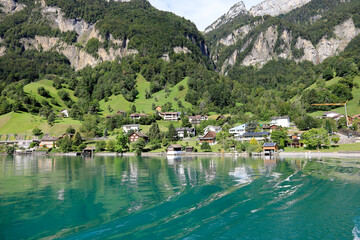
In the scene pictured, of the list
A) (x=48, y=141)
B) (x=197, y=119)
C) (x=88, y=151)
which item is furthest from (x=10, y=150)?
(x=197, y=119)

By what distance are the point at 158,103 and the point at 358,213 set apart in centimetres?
15955

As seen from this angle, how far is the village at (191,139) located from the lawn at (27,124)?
17.2 feet

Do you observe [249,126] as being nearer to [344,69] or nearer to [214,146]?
[214,146]

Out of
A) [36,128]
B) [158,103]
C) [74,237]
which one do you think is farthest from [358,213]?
[158,103]

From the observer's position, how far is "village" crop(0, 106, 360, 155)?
8869cm

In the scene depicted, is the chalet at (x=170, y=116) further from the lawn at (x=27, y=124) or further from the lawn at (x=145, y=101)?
the lawn at (x=27, y=124)

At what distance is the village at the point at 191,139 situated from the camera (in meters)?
88.7

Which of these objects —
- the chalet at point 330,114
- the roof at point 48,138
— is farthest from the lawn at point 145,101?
the chalet at point 330,114

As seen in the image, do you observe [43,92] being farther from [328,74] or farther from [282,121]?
[328,74]

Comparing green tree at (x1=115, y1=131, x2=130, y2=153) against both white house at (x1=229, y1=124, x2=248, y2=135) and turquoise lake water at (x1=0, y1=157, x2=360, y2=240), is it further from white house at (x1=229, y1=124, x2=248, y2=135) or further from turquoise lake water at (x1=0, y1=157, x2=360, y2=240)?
turquoise lake water at (x1=0, y1=157, x2=360, y2=240)

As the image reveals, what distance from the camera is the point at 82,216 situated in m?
17.0

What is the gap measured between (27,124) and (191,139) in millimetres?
86007

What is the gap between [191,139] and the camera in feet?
373

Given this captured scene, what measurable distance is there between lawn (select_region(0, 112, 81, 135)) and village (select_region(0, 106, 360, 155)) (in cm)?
524
